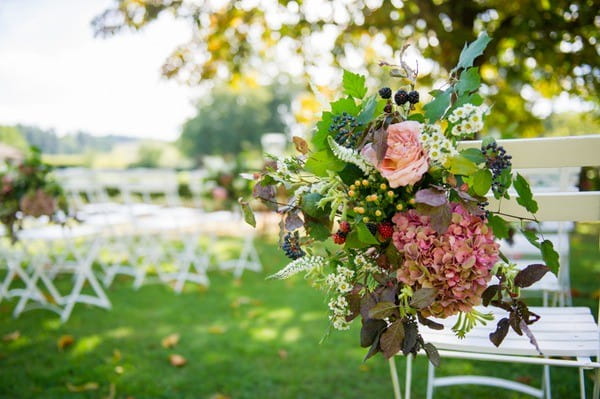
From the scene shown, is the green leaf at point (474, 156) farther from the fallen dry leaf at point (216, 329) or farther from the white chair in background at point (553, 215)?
the fallen dry leaf at point (216, 329)

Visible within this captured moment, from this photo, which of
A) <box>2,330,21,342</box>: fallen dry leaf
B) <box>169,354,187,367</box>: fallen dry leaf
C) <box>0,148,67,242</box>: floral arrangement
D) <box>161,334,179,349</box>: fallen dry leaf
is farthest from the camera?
<box>0,148,67,242</box>: floral arrangement

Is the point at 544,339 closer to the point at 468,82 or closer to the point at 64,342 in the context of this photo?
the point at 468,82

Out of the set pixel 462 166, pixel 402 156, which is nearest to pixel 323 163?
pixel 402 156

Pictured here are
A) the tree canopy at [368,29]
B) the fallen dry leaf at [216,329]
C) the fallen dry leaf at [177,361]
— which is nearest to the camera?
the fallen dry leaf at [177,361]

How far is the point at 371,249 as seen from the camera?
4.26 feet

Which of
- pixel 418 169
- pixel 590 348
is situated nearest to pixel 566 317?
pixel 590 348

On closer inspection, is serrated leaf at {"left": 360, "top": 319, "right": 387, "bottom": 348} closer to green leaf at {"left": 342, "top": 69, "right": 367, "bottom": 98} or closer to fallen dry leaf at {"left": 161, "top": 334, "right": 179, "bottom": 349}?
green leaf at {"left": 342, "top": 69, "right": 367, "bottom": 98}

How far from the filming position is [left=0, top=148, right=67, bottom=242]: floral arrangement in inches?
147

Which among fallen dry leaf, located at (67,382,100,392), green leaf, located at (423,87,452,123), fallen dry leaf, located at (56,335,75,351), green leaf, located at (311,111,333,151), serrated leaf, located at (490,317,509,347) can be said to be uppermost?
green leaf, located at (423,87,452,123)

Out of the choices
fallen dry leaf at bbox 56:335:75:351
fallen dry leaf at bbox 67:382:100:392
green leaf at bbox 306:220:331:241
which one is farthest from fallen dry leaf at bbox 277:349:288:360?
green leaf at bbox 306:220:331:241

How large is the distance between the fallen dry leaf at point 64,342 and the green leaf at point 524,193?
3.11 metres

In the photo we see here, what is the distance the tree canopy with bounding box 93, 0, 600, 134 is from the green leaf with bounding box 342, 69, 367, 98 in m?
2.43

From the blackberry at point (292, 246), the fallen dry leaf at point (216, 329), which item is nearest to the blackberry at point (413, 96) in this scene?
the blackberry at point (292, 246)

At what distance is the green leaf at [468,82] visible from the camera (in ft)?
3.86
